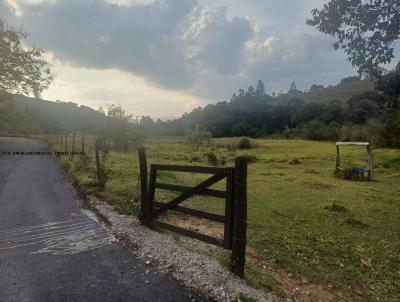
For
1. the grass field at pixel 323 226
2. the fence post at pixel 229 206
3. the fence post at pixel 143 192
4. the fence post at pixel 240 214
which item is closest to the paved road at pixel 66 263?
the fence post at pixel 143 192

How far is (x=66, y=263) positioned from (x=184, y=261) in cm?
206

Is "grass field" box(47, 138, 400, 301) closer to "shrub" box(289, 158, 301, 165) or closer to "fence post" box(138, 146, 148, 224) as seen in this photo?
"fence post" box(138, 146, 148, 224)

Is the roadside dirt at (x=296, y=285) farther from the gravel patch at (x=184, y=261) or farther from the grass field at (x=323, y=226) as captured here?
the gravel patch at (x=184, y=261)

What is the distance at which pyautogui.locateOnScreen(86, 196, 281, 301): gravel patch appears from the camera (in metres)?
5.23

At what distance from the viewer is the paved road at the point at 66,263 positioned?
5.07m

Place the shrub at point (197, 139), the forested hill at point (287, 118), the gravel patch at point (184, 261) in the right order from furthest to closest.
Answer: the forested hill at point (287, 118), the shrub at point (197, 139), the gravel patch at point (184, 261)

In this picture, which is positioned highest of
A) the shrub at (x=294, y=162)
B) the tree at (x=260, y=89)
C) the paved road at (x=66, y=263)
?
the tree at (x=260, y=89)

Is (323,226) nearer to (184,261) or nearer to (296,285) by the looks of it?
(296,285)

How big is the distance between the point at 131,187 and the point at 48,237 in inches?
199

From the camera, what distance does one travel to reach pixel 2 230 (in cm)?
815

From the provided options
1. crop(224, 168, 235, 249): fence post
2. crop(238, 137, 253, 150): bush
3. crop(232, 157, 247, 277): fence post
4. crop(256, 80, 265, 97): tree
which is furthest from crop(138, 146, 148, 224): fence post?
crop(256, 80, 265, 97): tree

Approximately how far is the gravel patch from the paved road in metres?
0.25

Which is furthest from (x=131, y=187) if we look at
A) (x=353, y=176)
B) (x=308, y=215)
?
(x=353, y=176)

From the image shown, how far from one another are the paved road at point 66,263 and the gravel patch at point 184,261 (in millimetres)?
253
